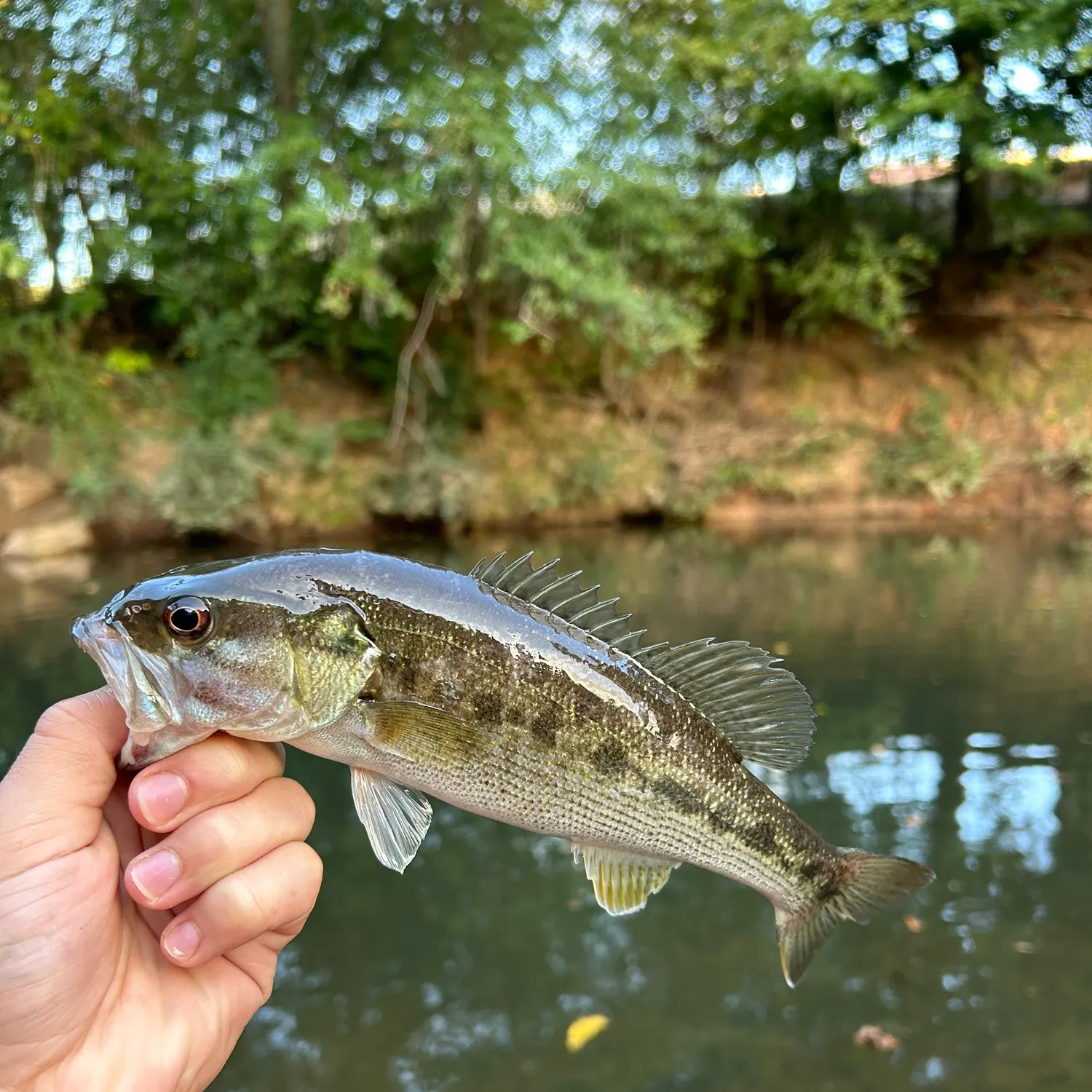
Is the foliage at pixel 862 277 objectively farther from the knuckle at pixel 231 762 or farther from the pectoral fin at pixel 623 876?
the knuckle at pixel 231 762

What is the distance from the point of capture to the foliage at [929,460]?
16297mm

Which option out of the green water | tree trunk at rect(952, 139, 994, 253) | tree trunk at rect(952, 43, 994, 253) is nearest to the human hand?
the green water

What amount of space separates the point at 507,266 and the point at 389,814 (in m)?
14.4

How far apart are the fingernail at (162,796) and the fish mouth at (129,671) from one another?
14 centimetres

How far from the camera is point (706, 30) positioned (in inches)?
629

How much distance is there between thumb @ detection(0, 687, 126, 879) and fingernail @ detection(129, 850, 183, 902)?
15 centimetres

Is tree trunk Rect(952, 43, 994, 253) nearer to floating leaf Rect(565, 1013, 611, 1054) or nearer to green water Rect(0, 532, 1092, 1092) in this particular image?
green water Rect(0, 532, 1092, 1092)

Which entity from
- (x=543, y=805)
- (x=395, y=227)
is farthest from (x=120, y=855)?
(x=395, y=227)

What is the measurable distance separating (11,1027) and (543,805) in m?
1.05

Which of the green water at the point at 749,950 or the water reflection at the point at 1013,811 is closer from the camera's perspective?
the green water at the point at 749,950

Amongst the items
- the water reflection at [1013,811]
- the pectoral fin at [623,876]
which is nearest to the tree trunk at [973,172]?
the water reflection at [1013,811]

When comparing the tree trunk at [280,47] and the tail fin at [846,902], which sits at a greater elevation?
the tree trunk at [280,47]

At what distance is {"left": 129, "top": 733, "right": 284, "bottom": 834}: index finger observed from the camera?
4.96 feet

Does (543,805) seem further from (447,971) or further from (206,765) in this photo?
(447,971)
